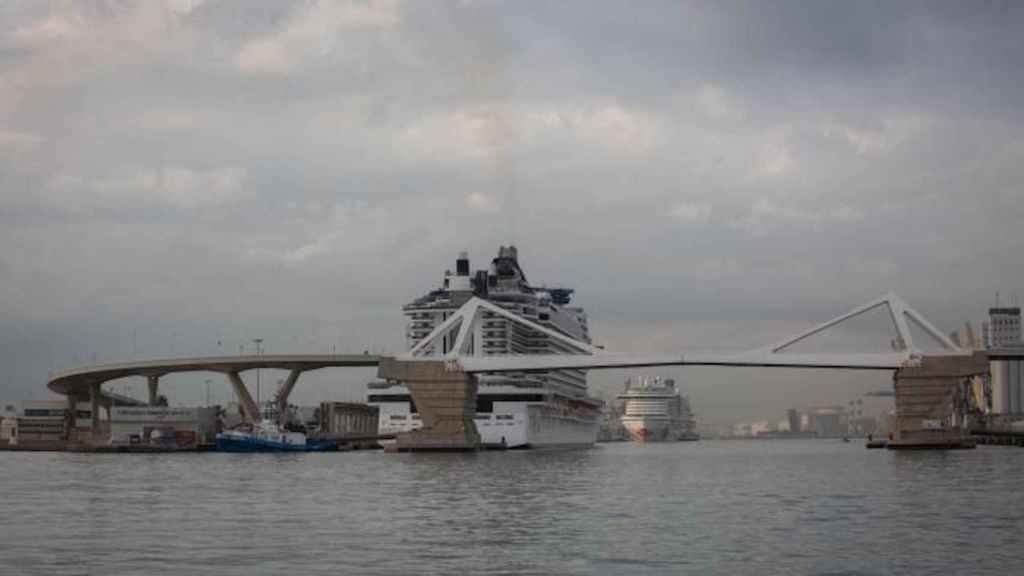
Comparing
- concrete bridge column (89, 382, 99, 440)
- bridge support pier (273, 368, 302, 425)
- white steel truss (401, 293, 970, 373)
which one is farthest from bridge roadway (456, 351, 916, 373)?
concrete bridge column (89, 382, 99, 440)

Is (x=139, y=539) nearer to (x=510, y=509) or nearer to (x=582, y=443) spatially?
(x=510, y=509)

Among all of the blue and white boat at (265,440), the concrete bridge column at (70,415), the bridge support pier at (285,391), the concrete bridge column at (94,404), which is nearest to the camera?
the blue and white boat at (265,440)

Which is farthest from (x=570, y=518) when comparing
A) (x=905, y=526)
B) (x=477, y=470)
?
(x=477, y=470)

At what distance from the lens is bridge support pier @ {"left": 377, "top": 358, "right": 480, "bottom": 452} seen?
354 feet

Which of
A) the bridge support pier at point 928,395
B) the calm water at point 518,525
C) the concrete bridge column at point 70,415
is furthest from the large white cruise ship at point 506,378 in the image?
the concrete bridge column at point 70,415

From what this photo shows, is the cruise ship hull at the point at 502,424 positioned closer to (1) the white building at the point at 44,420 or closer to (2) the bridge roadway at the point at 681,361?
(2) the bridge roadway at the point at 681,361

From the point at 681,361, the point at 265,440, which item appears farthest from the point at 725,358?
the point at 265,440

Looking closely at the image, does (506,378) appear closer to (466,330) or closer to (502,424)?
(502,424)

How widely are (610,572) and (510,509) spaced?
15489 millimetres

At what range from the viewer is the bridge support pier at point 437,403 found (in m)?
108

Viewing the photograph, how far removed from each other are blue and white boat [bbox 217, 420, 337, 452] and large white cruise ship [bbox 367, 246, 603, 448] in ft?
26.4

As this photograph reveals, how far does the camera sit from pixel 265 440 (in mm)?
123062

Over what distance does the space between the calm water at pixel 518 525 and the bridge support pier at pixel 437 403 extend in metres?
43.2

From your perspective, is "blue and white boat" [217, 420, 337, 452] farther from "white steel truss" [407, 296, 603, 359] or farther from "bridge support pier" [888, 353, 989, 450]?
"bridge support pier" [888, 353, 989, 450]
